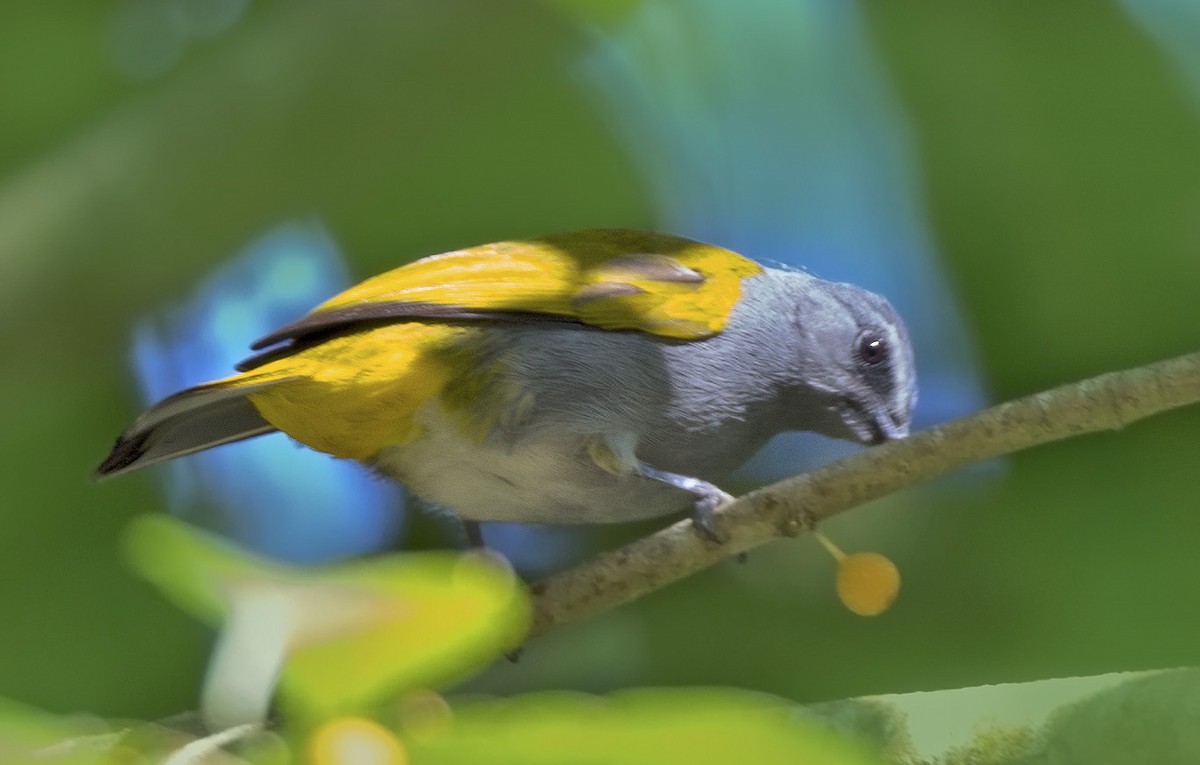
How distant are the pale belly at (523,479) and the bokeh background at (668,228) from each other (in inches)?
16.3

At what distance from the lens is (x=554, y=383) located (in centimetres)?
181

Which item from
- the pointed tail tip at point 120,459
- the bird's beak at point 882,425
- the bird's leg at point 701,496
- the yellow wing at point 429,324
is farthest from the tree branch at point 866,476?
the pointed tail tip at point 120,459

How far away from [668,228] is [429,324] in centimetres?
92

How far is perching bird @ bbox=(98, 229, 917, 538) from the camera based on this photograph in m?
1.75

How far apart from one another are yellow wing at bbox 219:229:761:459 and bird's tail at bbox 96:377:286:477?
0.02 m

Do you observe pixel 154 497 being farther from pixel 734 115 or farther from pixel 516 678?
pixel 734 115

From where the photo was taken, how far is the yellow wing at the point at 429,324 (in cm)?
174

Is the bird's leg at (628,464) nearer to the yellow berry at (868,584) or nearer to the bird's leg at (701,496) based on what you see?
the bird's leg at (701,496)

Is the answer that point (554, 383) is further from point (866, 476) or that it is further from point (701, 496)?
point (866, 476)

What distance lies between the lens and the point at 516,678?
7.24 ft

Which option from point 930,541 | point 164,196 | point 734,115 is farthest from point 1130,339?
point 164,196

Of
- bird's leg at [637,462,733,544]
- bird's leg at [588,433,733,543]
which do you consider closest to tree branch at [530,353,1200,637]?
bird's leg at [637,462,733,544]

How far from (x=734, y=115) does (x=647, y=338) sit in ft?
2.79

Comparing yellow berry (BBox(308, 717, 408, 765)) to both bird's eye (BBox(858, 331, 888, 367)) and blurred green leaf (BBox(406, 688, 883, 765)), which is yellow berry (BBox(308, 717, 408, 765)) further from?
bird's eye (BBox(858, 331, 888, 367))
